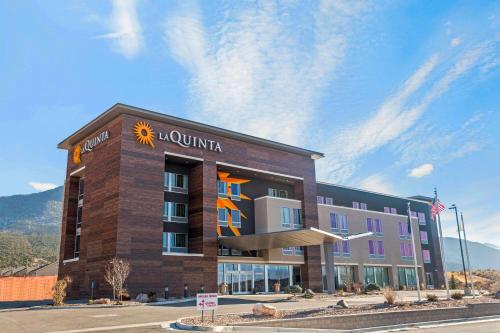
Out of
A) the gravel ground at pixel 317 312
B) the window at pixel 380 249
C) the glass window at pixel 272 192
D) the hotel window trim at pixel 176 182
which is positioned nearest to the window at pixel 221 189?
the hotel window trim at pixel 176 182

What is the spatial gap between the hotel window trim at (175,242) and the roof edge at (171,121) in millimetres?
9697

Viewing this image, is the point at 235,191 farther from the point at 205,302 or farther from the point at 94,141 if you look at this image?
the point at 205,302

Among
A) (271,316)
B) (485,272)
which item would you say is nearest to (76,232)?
(271,316)

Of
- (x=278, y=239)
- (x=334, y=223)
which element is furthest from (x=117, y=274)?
(x=334, y=223)

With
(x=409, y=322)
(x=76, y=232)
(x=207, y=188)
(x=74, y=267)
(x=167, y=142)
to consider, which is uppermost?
(x=167, y=142)

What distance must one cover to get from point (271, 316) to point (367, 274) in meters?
39.9

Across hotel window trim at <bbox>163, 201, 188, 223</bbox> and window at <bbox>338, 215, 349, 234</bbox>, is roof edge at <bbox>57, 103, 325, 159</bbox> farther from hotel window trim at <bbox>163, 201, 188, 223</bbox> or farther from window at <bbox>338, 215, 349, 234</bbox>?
window at <bbox>338, 215, 349, 234</bbox>

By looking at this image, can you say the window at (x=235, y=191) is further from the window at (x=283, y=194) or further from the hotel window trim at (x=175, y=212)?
the window at (x=283, y=194)

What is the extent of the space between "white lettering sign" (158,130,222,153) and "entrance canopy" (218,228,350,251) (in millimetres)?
8301

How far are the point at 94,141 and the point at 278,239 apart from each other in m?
18.7

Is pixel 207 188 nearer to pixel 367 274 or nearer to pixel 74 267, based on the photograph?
pixel 74 267

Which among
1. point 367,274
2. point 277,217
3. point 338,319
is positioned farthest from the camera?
point 367,274

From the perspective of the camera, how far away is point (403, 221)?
207 ft

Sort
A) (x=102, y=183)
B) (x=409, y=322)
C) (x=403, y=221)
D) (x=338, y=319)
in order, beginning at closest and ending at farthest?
(x=338, y=319) → (x=409, y=322) → (x=102, y=183) → (x=403, y=221)
